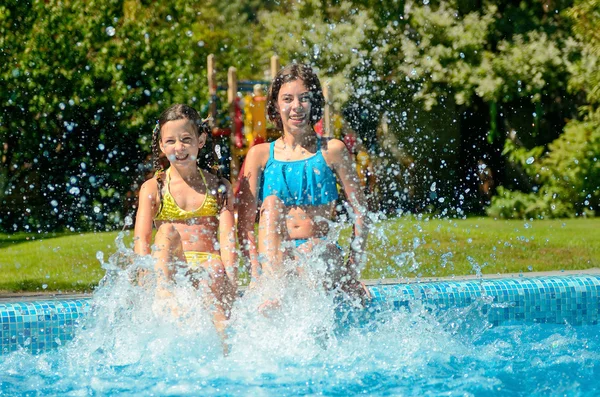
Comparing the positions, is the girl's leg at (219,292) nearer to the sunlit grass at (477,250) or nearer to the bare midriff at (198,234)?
the bare midriff at (198,234)

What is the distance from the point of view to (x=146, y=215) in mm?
4301

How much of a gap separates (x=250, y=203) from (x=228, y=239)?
0.23 metres

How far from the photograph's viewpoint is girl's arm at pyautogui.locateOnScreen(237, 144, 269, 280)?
431cm

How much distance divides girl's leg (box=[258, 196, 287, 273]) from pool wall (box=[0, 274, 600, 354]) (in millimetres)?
856

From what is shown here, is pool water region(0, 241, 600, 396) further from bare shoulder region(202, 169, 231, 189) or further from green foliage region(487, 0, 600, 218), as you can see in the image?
Answer: green foliage region(487, 0, 600, 218)

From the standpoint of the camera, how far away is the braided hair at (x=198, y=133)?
14.1 ft

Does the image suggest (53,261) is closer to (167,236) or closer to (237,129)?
(167,236)

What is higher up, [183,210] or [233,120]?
[233,120]

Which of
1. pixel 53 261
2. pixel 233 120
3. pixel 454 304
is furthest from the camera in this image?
pixel 233 120

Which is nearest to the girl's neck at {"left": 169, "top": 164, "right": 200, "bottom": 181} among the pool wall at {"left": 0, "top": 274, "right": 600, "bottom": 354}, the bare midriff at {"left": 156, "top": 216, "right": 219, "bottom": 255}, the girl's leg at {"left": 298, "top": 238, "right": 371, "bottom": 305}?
the bare midriff at {"left": 156, "top": 216, "right": 219, "bottom": 255}

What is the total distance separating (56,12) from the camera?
11867mm

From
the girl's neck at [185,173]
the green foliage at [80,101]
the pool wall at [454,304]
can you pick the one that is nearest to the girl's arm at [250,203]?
the girl's neck at [185,173]

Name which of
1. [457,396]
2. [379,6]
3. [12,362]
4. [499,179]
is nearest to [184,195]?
[12,362]

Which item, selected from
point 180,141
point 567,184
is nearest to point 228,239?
point 180,141
